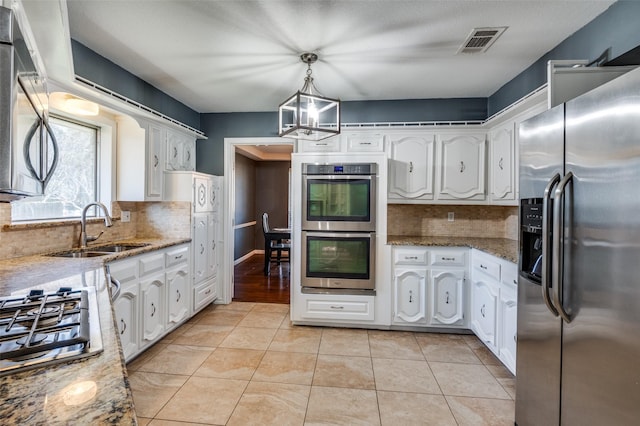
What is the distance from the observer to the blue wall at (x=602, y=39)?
179cm

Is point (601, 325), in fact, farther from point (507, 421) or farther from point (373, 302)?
point (373, 302)

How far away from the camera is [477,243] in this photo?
3.17m

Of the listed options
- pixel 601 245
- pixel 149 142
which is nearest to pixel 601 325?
pixel 601 245

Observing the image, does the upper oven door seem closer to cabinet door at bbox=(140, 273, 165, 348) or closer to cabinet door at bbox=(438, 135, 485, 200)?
cabinet door at bbox=(438, 135, 485, 200)

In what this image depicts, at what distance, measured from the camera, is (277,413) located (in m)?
1.98

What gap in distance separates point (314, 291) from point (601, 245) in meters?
2.54

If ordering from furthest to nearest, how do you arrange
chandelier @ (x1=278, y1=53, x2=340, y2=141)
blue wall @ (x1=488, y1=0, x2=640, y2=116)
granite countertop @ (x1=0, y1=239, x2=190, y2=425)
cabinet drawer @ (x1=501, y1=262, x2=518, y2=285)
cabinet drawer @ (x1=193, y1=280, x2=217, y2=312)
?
cabinet drawer @ (x1=193, y1=280, x2=217, y2=312)
cabinet drawer @ (x1=501, y1=262, x2=518, y2=285)
chandelier @ (x1=278, y1=53, x2=340, y2=141)
blue wall @ (x1=488, y1=0, x2=640, y2=116)
granite countertop @ (x1=0, y1=239, x2=190, y2=425)

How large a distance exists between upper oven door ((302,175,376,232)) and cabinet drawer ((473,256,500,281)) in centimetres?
97

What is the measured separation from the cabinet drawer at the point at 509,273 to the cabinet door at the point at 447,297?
28.9 inches

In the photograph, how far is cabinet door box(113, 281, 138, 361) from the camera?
2332 mm

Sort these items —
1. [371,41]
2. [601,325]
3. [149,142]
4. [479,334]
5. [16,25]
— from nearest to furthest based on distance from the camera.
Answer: [16,25]
[601,325]
[371,41]
[479,334]
[149,142]

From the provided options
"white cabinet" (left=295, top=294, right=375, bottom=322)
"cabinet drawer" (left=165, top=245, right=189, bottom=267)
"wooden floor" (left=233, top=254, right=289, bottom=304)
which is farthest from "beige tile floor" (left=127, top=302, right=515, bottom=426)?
"wooden floor" (left=233, top=254, right=289, bottom=304)

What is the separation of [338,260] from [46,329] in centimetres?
264

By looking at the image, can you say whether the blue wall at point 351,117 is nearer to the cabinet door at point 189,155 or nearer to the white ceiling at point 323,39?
the cabinet door at point 189,155
